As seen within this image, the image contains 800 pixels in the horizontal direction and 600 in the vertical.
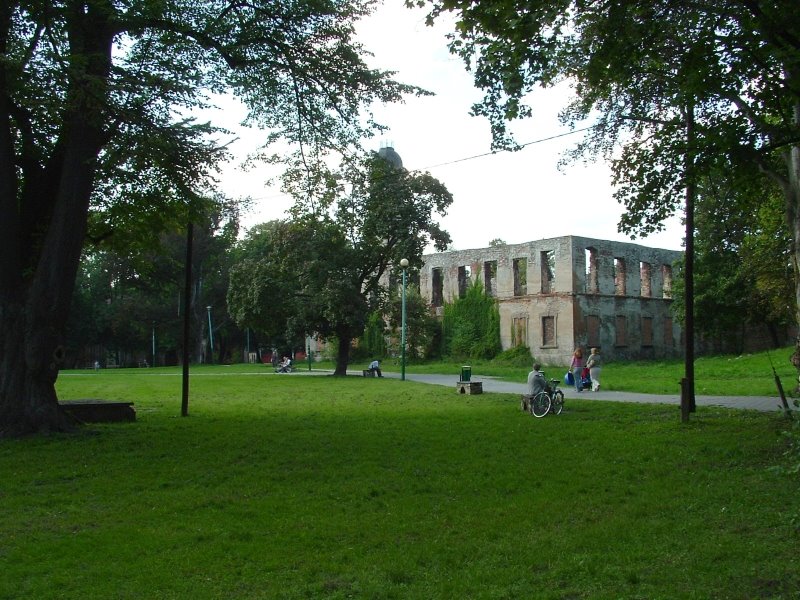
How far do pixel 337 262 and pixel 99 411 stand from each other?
19841mm

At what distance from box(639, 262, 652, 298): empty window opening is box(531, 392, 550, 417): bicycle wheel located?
35809 millimetres

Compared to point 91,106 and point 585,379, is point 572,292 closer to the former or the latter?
point 585,379

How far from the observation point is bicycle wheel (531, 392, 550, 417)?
15.8 meters

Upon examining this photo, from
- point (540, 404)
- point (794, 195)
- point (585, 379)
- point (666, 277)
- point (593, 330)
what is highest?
point (666, 277)

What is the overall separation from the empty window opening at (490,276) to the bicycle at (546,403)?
3301cm

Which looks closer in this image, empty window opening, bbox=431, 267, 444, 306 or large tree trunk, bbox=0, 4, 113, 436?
large tree trunk, bbox=0, 4, 113, 436

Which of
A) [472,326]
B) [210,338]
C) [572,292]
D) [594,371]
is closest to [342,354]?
[472,326]

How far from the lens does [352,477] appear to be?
30.6 feet

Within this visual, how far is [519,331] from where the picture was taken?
4659 cm

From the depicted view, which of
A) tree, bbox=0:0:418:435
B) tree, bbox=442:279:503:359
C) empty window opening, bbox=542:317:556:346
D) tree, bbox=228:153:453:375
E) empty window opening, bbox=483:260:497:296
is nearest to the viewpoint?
tree, bbox=0:0:418:435

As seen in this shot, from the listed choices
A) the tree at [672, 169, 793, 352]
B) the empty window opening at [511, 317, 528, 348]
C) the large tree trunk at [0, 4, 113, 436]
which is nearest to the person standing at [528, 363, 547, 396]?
the large tree trunk at [0, 4, 113, 436]

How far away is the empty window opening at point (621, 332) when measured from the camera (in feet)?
153

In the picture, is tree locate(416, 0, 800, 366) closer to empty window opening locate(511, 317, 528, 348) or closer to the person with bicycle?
the person with bicycle

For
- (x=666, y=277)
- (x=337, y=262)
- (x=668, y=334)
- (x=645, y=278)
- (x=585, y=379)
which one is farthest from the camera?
(x=666, y=277)
